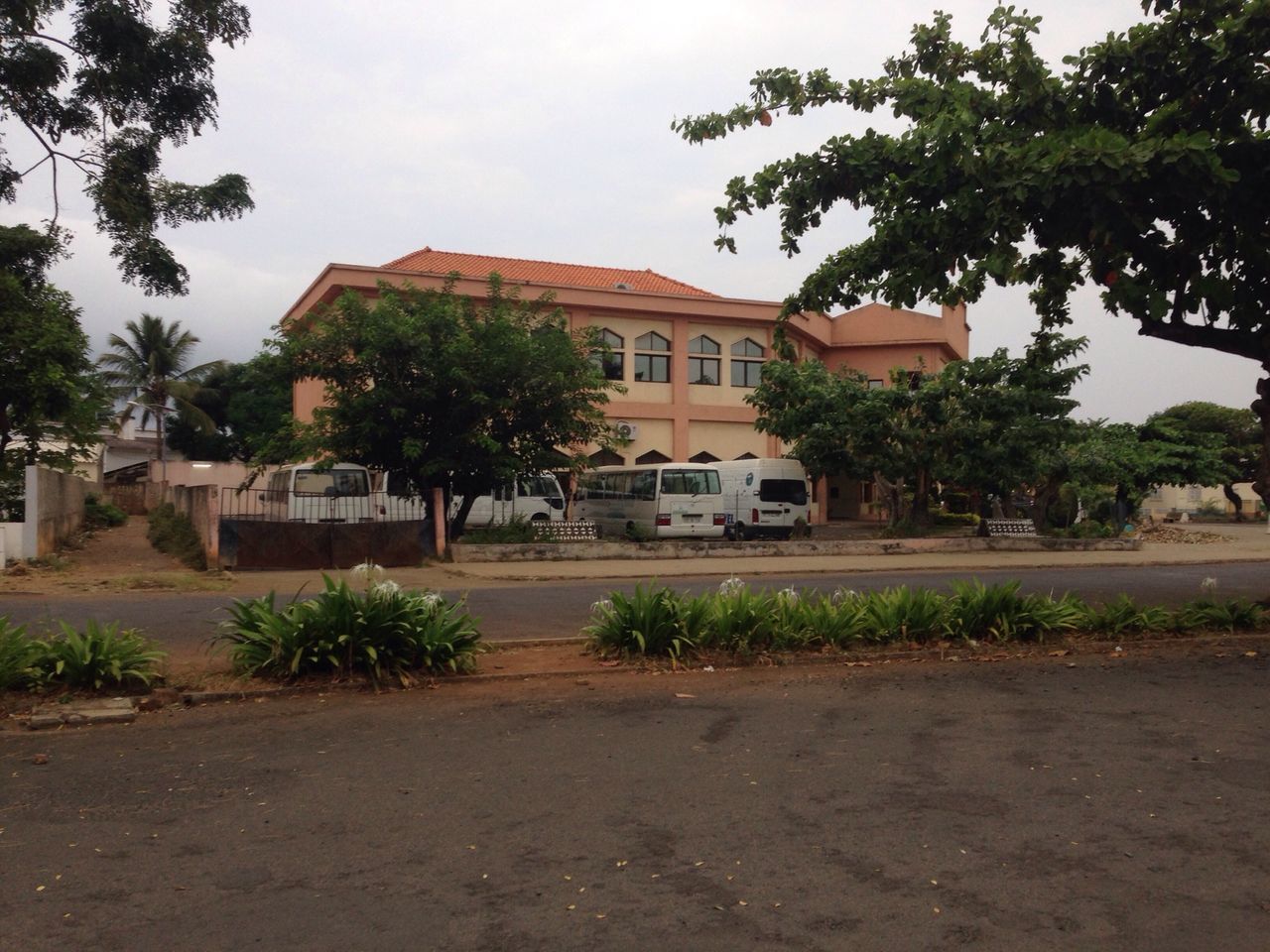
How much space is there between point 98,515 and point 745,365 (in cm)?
2006

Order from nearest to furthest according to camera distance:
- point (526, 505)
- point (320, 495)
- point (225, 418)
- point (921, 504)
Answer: point (320, 495) → point (526, 505) → point (921, 504) → point (225, 418)

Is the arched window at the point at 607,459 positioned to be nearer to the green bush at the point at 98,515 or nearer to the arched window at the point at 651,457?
the arched window at the point at 651,457

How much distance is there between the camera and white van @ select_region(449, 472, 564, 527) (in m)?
25.1

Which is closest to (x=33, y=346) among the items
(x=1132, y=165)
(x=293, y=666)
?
(x=293, y=666)

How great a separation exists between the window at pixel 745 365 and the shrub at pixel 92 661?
97.5 feet

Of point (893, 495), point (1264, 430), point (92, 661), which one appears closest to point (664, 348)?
point (893, 495)

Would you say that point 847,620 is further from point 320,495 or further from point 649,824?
point 320,495

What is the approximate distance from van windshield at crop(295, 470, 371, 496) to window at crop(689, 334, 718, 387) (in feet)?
54.6

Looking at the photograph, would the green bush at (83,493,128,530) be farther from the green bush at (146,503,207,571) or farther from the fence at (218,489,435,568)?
the fence at (218,489,435,568)

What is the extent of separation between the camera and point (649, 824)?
4.93 m

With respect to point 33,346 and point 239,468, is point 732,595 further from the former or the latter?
point 239,468

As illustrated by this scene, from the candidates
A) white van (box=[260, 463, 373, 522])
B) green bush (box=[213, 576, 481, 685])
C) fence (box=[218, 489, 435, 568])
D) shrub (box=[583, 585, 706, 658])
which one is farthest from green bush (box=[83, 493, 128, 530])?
shrub (box=[583, 585, 706, 658])

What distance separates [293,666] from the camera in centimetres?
794

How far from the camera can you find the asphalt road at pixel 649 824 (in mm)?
3830
